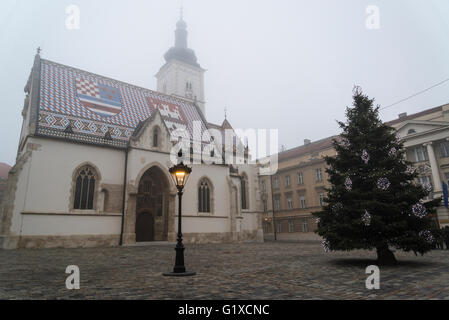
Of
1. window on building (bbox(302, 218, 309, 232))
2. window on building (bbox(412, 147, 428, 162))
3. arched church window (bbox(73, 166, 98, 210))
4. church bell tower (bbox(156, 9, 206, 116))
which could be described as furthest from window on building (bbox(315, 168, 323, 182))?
church bell tower (bbox(156, 9, 206, 116))

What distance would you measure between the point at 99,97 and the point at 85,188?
927cm

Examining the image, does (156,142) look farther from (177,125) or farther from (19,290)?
(19,290)

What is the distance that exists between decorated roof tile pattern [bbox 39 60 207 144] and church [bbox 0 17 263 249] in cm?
8

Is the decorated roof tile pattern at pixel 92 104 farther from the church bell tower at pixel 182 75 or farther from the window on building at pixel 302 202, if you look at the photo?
the church bell tower at pixel 182 75

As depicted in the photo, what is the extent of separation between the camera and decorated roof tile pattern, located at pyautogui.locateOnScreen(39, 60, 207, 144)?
22.0 meters

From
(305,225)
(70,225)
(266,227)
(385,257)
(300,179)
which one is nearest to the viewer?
(385,257)

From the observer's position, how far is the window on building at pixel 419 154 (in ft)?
95.1

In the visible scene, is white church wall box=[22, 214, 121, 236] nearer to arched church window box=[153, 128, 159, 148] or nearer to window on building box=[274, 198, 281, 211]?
arched church window box=[153, 128, 159, 148]

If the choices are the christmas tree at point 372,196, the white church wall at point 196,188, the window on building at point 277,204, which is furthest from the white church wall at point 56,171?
the window on building at point 277,204

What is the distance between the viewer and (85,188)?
20719 mm

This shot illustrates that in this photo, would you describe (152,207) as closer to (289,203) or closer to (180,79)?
(289,203)

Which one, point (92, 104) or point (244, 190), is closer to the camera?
point (92, 104)

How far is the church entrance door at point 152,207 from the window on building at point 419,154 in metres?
25.8

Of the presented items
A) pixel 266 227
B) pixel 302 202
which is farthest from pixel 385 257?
pixel 266 227
